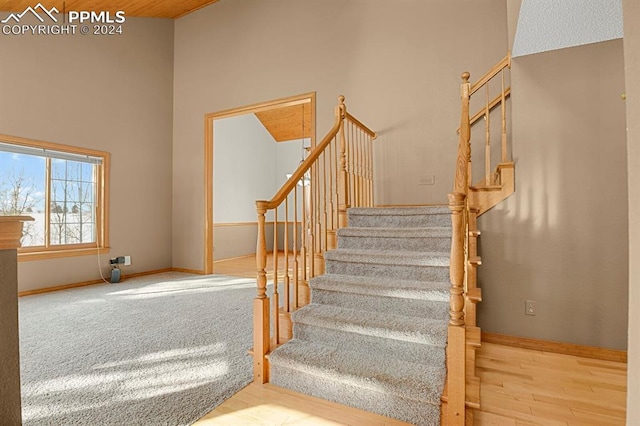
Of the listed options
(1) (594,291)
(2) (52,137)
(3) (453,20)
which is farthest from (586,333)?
(2) (52,137)

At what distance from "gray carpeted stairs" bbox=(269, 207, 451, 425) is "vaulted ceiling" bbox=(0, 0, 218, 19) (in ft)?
15.1

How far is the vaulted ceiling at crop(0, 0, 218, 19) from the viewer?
3873 mm

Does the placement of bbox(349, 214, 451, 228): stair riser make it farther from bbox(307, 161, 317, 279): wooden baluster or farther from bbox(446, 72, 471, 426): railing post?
bbox(446, 72, 471, 426): railing post

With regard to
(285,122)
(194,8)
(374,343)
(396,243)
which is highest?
(194,8)

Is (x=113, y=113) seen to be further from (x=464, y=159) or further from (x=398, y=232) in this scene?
(x=464, y=159)

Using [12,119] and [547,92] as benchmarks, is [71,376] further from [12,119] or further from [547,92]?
[547,92]

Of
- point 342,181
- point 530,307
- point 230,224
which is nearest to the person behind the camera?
point 530,307

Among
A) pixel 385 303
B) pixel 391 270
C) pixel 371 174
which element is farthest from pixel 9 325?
pixel 371 174

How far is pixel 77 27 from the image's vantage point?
446cm

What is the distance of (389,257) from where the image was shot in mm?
2516

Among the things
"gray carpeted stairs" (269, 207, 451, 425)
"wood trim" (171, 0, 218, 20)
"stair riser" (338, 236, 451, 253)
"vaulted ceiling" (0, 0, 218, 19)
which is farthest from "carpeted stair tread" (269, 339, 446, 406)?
"wood trim" (171, 0, 218, 20)

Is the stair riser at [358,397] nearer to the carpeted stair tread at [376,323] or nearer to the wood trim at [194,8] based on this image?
the carpeted stair tread at [376,323]

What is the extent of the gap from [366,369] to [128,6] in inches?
221

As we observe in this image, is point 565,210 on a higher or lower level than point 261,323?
higher
